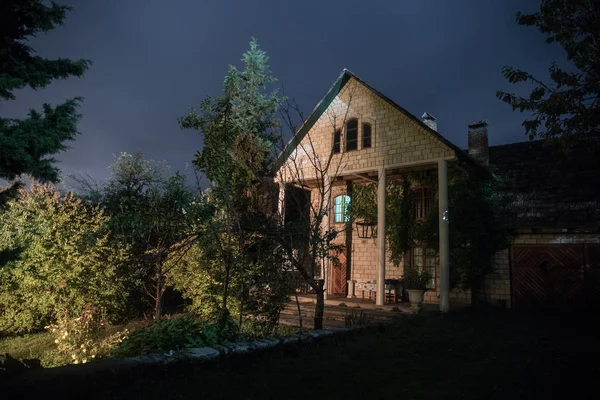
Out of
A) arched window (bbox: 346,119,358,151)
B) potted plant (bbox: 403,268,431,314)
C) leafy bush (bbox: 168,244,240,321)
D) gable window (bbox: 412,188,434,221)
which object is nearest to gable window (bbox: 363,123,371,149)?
arched window (bbox: 346,119,358,151)

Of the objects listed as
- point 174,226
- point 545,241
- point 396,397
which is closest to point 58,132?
point 174,226

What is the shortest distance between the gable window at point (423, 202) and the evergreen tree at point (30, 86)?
1241 cm

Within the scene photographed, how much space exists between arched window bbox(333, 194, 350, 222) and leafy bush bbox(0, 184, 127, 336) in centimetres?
959

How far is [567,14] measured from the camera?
9656 millimetres

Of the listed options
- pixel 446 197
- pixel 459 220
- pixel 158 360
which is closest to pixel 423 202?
pixel 459 220

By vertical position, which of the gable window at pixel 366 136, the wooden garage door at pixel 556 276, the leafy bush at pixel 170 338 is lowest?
the leafy bush at pixel 170 338

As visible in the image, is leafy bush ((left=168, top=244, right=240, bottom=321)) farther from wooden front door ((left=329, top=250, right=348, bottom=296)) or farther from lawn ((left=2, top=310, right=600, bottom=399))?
wooden front door ((left=329, top=250, right=348, bottom=296))

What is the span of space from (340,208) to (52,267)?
450 inches

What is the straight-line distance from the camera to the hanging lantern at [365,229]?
1673 cm

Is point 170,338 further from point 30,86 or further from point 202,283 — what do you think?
point 30,86

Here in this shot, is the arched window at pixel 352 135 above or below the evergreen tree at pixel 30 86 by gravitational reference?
above

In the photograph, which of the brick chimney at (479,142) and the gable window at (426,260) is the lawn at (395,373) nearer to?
the gable window at (426,260)

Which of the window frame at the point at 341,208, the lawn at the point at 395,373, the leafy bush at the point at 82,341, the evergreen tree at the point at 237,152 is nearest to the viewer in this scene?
the lawn at the point at 395,373

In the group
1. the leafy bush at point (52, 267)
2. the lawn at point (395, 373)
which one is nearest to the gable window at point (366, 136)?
the lawn at point (395, 373)
